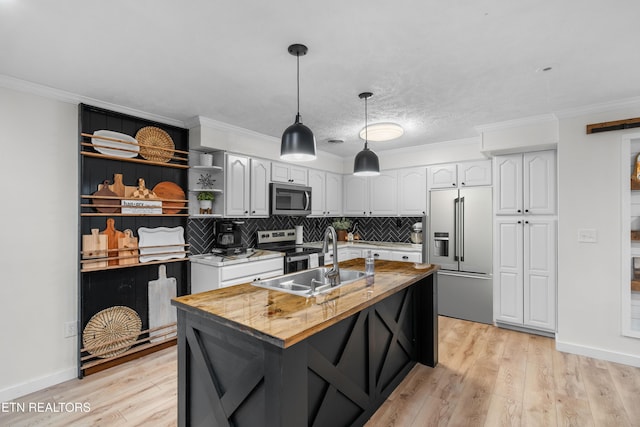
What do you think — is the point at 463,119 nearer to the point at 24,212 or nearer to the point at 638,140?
the point at 638,140

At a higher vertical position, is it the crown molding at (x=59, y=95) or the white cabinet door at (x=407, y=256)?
the crown molding at (x=59, y=95)

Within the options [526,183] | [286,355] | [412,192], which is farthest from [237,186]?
[526,183]

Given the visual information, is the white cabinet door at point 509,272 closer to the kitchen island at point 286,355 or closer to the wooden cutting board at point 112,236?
the kitchen island at point 286,355

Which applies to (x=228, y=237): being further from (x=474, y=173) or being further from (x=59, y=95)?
(x=474, y=173)

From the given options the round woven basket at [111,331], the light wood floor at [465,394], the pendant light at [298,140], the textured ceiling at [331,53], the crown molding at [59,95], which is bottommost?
the light wood floor at [465,394]

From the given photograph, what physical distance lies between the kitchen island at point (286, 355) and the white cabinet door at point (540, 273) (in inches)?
77.1

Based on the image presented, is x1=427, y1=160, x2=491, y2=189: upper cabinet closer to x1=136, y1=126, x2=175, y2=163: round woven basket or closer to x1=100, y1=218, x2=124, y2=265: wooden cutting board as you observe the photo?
x1=136, y1=126, x2=175, y2=163: round woven basket

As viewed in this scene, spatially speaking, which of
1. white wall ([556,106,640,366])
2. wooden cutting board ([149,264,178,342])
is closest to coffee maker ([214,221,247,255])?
wooden cutting board ([149,264,178,342])

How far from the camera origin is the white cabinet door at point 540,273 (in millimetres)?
3457

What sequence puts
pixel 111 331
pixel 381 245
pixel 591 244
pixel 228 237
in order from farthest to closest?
pixel 381 245
pixel 228 237
pixel 591 244
pixel 111 331

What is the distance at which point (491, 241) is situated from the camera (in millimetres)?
3883

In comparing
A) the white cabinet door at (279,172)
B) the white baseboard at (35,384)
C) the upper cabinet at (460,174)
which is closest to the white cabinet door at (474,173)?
the upper cabinet at (460,174)

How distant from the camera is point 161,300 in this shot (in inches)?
130

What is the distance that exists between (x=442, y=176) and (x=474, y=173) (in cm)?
41
